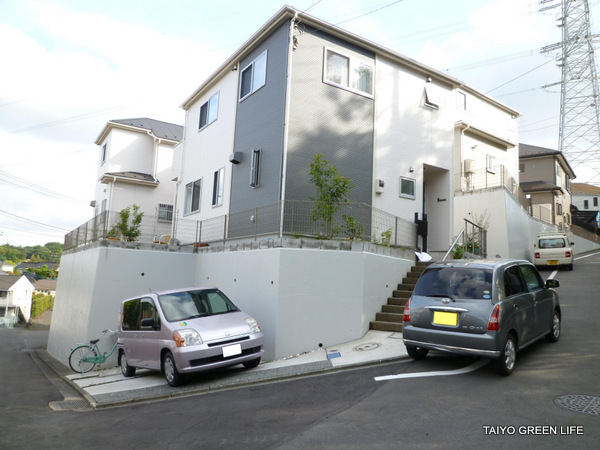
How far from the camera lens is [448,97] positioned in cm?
1537

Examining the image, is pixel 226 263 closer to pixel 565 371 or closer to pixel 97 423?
pixel 97 423

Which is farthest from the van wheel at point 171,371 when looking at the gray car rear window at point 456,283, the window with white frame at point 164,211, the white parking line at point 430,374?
the window with white frame at point 164,211

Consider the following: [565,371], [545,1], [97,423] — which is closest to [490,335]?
[565,371]

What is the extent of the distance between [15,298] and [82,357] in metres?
56.1

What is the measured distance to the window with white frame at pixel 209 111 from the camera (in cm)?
1588

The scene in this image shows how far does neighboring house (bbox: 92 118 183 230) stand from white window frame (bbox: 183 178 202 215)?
530 centimetres

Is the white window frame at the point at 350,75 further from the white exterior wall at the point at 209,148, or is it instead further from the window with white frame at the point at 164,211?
the window with white frame at the point at 164,211

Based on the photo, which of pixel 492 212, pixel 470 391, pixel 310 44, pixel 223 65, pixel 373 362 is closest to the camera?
pixel 470 391

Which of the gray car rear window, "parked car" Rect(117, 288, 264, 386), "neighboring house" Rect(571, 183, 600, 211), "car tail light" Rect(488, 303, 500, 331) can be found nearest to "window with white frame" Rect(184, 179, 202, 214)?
"parked car" Rect(117, 288, 264, 386)

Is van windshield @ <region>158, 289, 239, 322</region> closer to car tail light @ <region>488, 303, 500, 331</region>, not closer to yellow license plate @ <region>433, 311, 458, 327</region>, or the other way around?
yellow license plate @ <region>433, 311, 458, 327</region>

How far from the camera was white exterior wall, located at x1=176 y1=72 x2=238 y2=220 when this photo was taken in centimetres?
1441

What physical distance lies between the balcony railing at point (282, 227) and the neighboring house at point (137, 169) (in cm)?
690

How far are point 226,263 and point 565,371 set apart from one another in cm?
785

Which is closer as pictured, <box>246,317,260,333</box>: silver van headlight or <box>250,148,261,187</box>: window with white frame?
<box>246,317,260,333</box>: silver van headlight
